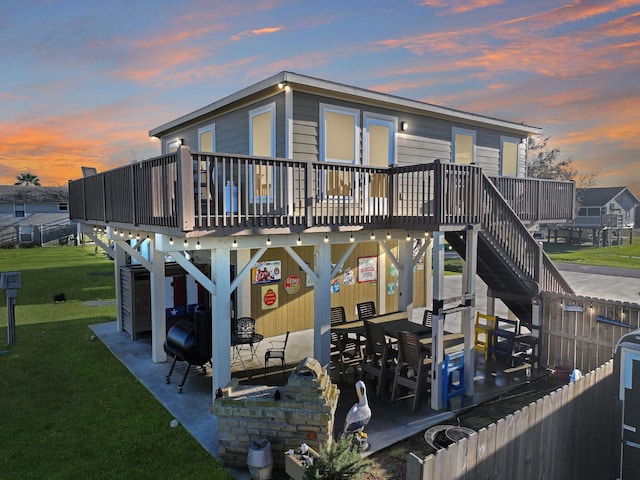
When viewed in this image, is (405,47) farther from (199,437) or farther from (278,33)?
(199,437)

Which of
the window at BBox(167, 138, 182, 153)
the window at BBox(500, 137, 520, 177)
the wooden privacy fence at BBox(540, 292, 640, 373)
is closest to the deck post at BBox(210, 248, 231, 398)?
the wooden privacy fence at BBox(540, 292, 640, 373)

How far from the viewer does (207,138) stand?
13.2 m

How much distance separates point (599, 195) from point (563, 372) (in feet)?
176

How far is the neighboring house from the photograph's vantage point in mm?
38906

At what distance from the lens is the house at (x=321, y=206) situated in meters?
7.02

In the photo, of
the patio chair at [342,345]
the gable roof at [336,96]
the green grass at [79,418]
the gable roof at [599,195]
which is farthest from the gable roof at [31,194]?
the gable roof at [599,195]

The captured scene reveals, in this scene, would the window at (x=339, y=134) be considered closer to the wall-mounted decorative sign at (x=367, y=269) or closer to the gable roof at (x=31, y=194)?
the wall-mounted decorative sign at (x=367, y=269)

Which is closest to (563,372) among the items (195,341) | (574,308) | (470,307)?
(574,308)

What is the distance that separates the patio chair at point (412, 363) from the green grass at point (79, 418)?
3.57 m

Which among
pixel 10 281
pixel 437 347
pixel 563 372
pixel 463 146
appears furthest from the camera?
pixel 463 146

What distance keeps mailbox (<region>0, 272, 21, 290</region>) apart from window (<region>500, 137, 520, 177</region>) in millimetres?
15368

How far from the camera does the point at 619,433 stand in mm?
5207

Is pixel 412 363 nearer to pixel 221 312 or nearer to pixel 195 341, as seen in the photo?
pixel 221 312

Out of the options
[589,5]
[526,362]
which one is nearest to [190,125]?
[526,362]
